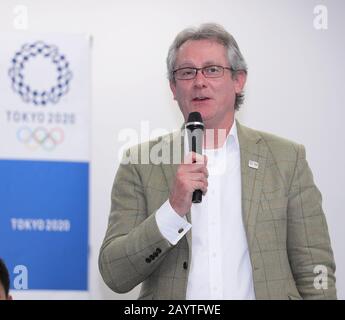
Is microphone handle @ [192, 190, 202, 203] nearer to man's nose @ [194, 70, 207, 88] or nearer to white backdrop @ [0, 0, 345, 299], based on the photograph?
man's nose @ [194, 70, 207, 88]

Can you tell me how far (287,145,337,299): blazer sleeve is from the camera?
2.23m

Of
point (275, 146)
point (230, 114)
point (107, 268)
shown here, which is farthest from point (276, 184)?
point (107, 268)

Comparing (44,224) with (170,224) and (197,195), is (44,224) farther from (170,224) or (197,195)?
(197,195)

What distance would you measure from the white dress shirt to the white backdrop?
97 centimetres

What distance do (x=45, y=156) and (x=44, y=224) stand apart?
1.17 ft

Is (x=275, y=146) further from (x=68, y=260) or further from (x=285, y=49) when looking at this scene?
(x=68, y=260)

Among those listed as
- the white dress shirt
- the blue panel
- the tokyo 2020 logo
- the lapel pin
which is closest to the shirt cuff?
the white dress shirt

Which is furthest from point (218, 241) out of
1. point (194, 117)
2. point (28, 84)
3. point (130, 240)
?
point (28, 84)

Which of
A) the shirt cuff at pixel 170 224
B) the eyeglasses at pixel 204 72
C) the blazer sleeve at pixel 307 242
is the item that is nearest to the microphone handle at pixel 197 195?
the shirt cuff at pixel 170 224

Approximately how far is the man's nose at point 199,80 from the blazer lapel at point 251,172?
0.84 feet

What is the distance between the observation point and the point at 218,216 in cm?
230

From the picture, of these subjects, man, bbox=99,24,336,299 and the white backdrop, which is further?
the white backdrop

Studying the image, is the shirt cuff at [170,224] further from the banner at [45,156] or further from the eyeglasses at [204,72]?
the banner at [45,156]

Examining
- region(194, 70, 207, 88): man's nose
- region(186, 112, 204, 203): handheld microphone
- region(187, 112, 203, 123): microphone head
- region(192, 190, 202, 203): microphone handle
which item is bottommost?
region(192, 190, 202, 203): microphone handle
